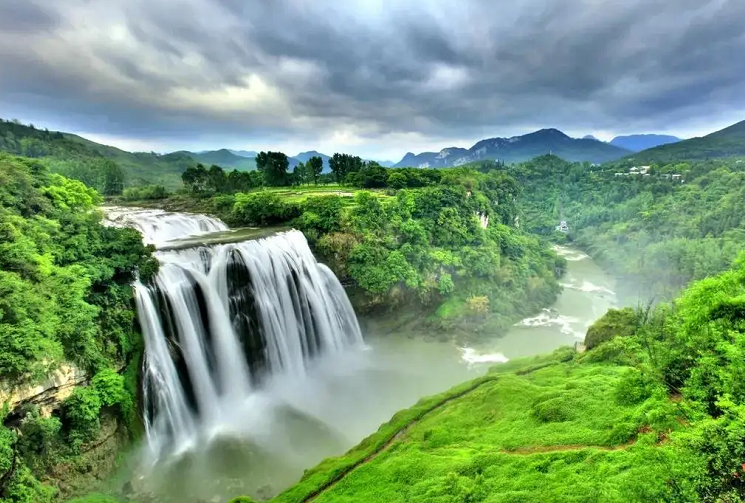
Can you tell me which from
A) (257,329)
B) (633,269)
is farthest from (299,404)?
(633,269)

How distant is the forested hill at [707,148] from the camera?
12596cm

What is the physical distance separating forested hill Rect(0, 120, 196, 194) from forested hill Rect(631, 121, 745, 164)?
484 ft

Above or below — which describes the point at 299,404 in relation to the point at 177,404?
below

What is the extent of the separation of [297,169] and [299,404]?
42523 millimetres

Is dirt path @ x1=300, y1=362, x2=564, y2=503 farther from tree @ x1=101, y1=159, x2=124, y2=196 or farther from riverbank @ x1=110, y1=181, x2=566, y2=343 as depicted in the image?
tree @ x1=101, y1=159, x2=124, y2=196

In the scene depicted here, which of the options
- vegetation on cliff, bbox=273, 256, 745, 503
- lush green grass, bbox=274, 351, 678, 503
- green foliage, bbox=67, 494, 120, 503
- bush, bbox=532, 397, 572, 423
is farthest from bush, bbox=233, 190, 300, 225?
bush, bbox=532, 397, 572, 423

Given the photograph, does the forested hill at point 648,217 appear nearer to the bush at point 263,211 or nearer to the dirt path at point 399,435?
the dirt path at point 399,435

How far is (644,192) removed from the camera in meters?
67.9

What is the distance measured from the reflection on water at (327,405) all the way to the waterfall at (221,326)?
107 cm

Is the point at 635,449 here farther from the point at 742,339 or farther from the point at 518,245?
the point at 518,245

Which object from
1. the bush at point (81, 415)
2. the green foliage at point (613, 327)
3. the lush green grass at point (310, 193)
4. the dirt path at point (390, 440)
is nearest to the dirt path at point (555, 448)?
the dirt path at point (390, 440)

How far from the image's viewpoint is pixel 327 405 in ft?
64.7

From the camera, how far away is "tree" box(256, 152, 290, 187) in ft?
165

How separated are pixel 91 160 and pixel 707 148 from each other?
7165 inches
